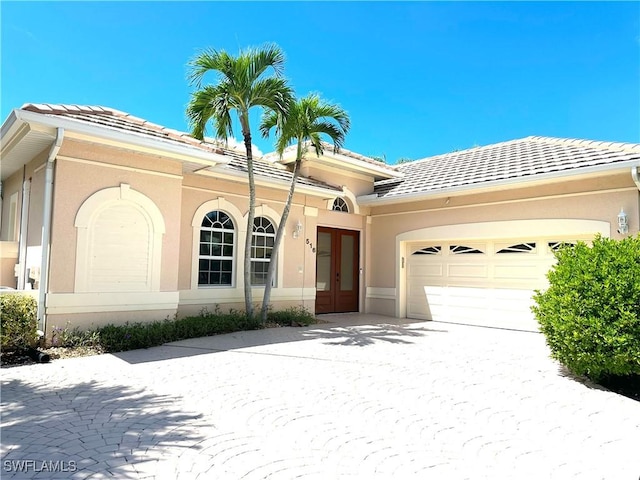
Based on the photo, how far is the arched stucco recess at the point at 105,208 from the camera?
7867mm

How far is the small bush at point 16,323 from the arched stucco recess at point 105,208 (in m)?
0.94

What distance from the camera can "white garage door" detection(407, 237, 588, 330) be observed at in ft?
36.0

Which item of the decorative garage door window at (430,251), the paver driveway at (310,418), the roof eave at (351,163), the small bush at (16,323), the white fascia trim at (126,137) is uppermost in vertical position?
the roof eave at (351,163)

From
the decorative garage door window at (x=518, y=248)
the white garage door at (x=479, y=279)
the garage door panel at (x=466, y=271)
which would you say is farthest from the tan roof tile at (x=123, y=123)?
the decorative garage door window at (x=518, y=248)

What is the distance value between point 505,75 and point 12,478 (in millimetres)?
18584

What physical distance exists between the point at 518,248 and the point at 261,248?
7.34 meters

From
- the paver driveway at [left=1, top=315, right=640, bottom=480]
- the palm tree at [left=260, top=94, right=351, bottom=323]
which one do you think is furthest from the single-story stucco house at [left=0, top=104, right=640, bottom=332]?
the paver driveway at [left=1, top=315, right=640, bottom=480]

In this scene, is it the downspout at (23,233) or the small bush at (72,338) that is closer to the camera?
the small bush at (72,338)

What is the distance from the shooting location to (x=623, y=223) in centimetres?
912

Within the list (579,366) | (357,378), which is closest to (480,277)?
(579,366)

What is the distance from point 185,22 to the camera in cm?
1057

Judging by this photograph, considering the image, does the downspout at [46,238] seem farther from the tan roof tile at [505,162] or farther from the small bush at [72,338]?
the tan roof tile at [505,162]

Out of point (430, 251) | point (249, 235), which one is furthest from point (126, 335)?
point (430, 251)

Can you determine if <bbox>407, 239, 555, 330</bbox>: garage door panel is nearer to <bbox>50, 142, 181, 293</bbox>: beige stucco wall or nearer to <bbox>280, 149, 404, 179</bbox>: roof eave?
<bbox>280, 149, 404, 179</bbox>: roof eave
